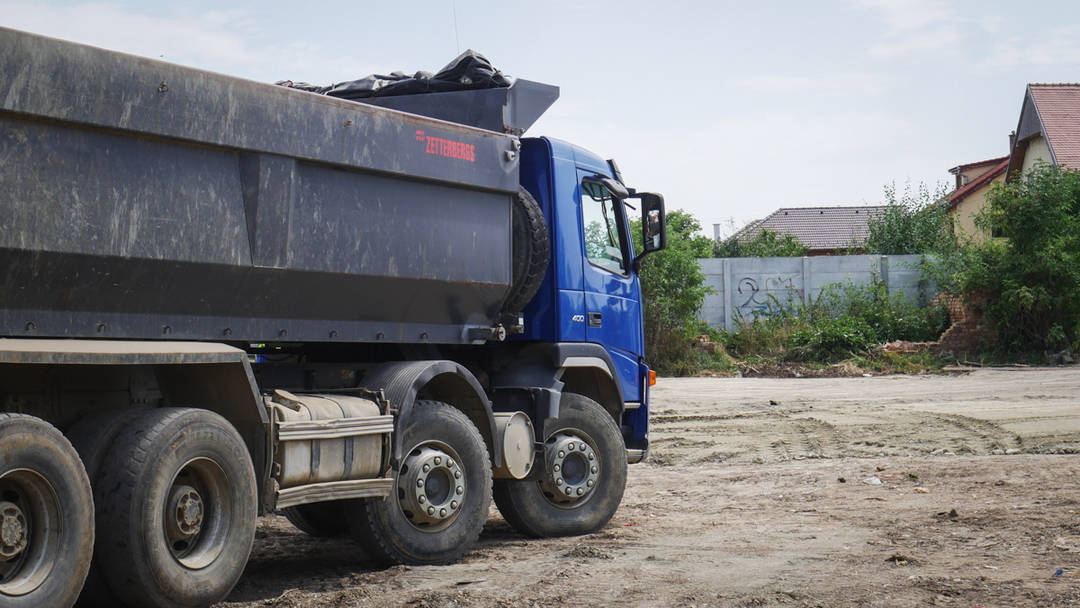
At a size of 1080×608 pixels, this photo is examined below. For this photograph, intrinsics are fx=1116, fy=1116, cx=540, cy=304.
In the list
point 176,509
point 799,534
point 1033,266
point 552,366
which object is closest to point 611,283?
point 552,366

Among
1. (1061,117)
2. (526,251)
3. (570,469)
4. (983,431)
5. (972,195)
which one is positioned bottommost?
(983,431)

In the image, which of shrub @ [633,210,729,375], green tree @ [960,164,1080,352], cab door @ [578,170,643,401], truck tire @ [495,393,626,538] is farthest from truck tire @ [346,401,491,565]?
green tree @ [960,164,1080,352]

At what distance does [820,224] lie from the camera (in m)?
56.6

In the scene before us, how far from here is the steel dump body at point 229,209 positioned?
5.05 m

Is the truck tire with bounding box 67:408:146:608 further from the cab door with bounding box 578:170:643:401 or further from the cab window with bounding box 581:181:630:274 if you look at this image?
the cab window with bounding box 581:181:630:274

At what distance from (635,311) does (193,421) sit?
4.67 metres

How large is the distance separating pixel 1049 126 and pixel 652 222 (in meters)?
31.2

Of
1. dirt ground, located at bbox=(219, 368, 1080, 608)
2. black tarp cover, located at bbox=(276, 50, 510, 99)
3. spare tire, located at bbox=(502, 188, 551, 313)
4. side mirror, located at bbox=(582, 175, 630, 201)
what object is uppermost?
black tarp cover, located at bbox=(276, 50, 510, 99)

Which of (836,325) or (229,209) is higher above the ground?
(229,209)

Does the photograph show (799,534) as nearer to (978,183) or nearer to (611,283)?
(611,283)

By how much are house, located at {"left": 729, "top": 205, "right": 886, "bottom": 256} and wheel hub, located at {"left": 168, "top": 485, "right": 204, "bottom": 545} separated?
4779cm

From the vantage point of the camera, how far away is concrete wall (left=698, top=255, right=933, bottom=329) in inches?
1121

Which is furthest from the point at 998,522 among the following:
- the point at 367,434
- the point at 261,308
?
the point at 261,308

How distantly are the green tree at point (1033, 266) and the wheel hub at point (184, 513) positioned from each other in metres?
22.4
